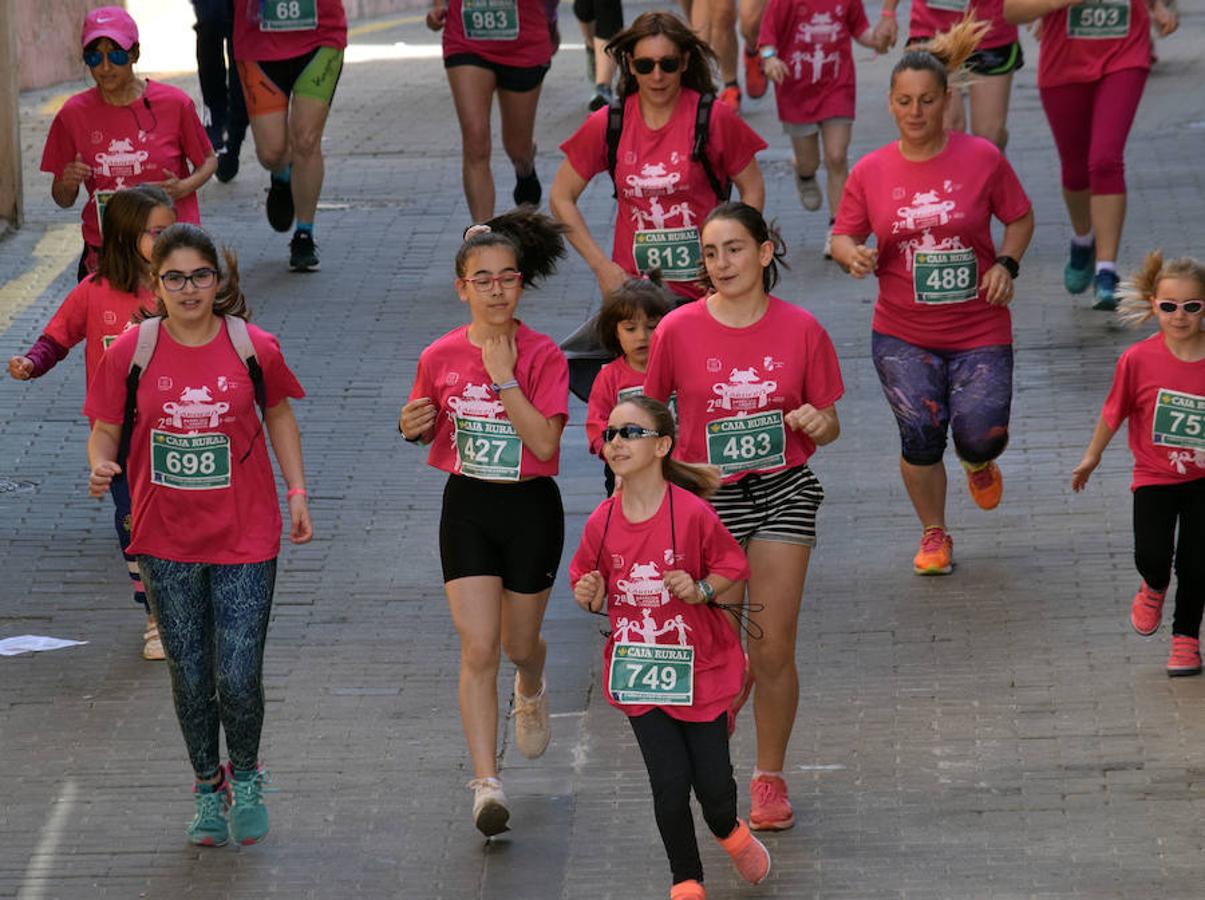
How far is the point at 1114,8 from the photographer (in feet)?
37.3

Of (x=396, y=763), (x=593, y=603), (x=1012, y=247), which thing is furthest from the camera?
(x=1012, y=247)

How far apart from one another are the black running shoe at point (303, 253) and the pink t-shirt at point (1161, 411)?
22.9ft

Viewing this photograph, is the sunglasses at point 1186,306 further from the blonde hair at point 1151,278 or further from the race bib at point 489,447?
the race bib at point 489,447

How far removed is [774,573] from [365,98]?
14.3 m

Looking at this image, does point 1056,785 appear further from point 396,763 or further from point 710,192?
point 710,192

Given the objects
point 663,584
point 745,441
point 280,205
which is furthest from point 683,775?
point 280,205

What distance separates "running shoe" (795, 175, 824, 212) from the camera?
13.9 meters

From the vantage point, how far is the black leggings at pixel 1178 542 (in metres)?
7.68

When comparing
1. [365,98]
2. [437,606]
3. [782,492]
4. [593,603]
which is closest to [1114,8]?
[437,606]

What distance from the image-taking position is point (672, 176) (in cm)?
870

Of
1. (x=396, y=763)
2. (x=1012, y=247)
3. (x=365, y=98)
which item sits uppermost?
(x=1012, y=247)

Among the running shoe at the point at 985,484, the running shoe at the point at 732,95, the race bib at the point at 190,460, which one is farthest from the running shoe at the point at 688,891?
the running shoe at the point at 732,95

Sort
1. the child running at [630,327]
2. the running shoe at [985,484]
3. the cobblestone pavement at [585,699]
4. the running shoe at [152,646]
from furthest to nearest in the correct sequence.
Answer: the running shoe at [985,484] → the running shoe at [152,646] → the child running at [630,327] → the cobblestone pavement at [585,699]

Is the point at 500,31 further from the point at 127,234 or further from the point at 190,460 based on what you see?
the point at 190,460
